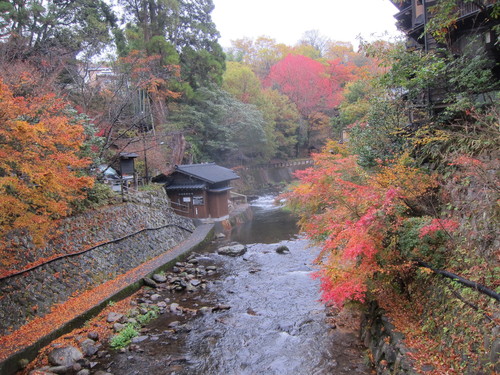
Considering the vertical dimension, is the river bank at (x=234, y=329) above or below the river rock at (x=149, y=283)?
below

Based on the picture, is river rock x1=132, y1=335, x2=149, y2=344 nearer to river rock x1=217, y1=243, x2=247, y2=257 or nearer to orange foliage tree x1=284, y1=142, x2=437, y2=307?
orange foliage tree x1=284, y1=142, x2=437, y2=307

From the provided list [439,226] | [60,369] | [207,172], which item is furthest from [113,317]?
[207,172]

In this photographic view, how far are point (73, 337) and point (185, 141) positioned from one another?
21822mm

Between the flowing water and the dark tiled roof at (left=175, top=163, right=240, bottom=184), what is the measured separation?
10.4 meters

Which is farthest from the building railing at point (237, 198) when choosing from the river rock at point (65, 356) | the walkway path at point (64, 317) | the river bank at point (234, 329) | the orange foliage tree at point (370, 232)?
the river rock at point (65, 356)

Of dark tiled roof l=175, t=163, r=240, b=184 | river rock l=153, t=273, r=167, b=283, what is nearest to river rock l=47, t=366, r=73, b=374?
river rock l=153, t=273, r=167, b=283

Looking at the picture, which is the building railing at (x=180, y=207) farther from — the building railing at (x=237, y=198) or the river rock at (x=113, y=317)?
the river rock at (x=113, y=317)

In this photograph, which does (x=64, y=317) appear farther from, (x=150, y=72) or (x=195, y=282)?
(x=150, y=72)

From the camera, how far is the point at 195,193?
25.1 m

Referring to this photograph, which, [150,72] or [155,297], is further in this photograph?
[150,72]

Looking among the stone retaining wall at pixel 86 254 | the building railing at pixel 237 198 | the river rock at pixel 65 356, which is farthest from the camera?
the building railing at pixel 237 198

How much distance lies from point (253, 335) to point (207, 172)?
17.6 meters

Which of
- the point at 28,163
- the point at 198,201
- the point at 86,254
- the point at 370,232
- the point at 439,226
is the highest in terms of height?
the point at 28,163

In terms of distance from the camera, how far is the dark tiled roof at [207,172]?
80.7 ft
